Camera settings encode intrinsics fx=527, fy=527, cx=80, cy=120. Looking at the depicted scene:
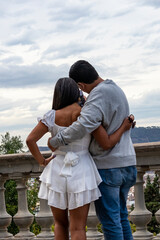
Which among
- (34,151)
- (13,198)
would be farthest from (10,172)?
(13,198)

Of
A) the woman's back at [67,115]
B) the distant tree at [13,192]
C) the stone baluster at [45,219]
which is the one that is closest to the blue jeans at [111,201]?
the woman's back at [67,115]

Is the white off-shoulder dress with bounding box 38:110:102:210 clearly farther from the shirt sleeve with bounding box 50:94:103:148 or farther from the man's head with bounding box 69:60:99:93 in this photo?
the man's head with bounding box 69:60:99:93

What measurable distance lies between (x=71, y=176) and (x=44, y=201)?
158cm

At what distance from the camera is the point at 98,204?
436cm

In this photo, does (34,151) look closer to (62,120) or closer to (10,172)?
(62,120)

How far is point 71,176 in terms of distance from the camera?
14.0 feet

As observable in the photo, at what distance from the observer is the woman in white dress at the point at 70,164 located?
4.26 metres

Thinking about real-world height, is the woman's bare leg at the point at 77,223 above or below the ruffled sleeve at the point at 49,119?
below

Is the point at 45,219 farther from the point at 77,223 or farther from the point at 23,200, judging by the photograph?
the point at 77,223

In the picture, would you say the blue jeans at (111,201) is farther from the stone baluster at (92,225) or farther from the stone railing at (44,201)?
the stone baluster at (92,225)

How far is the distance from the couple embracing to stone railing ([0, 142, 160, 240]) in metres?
0.94

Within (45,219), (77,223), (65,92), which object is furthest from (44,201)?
(65,92)

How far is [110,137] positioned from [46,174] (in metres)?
0.63

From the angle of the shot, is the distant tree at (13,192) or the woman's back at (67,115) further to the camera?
the distant tree at (13,192)
